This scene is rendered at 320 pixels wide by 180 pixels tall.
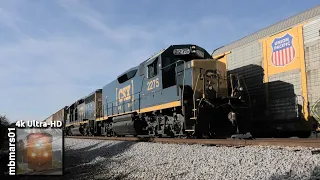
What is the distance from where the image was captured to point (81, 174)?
8.52 meters

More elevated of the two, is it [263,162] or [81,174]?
[263,162]

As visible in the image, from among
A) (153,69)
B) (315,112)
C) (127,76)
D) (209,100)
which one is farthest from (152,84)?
(315,112)

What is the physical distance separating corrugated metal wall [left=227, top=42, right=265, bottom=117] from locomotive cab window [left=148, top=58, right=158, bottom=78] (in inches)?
115

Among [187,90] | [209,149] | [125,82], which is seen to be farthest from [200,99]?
[125,82]

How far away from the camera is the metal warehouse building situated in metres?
10.4

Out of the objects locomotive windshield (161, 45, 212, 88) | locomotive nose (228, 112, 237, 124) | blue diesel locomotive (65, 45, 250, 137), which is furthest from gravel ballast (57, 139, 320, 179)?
locomotive windshield (161, 45, 212, 88)

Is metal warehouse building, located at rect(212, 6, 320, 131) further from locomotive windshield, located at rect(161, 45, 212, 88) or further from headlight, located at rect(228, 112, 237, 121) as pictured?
headlight, located at rect(228, 112, 237, 121)

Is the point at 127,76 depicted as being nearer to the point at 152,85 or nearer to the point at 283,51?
the point at 152,85

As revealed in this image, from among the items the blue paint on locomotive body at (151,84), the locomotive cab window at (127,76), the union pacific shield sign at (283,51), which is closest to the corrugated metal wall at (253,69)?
the union pacific shield sign at (283,51)

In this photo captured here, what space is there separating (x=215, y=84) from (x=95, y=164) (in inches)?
198

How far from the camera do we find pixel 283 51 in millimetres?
11594

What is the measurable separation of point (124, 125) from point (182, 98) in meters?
5.54

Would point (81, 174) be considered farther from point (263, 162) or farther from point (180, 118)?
point (263, 162)

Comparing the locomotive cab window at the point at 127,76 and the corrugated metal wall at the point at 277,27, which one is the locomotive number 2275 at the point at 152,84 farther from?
the corrugated metal wall at the point at 277,27
